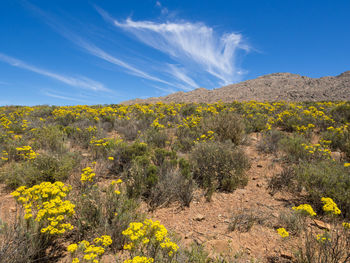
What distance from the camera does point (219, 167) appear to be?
16.0 feet

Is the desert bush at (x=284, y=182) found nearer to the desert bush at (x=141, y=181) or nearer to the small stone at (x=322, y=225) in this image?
the small stone at (x=322, y=225)

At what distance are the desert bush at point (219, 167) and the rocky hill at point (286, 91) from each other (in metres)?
29.9

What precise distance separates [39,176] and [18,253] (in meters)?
2.24

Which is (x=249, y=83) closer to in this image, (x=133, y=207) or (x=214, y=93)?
(x=214, y=93)

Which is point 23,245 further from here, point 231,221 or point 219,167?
point 219,167

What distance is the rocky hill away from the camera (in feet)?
96.8

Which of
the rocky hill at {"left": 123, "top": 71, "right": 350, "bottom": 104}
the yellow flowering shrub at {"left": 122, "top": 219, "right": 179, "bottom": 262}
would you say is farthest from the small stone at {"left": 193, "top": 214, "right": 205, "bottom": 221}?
the rocky hill at {"left": 123, "top": 71, "right": 350, "bottom": 104}

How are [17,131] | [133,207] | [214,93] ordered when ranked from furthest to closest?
[214,93]
[17,131]
[133,207]

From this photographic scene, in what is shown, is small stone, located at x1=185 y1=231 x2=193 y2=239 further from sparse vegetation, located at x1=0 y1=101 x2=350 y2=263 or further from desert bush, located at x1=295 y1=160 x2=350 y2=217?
desert bush, located at x1=295 y1=160 x2=350 y2=217

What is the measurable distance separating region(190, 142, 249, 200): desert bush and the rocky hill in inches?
1179

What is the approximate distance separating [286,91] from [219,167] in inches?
1451

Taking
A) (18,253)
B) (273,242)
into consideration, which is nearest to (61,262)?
(18,253)

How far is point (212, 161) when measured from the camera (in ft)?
16.1

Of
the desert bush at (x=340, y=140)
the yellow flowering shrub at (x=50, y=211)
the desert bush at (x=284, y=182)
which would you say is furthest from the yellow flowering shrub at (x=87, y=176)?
the desert bush at (x=340, y=140)
